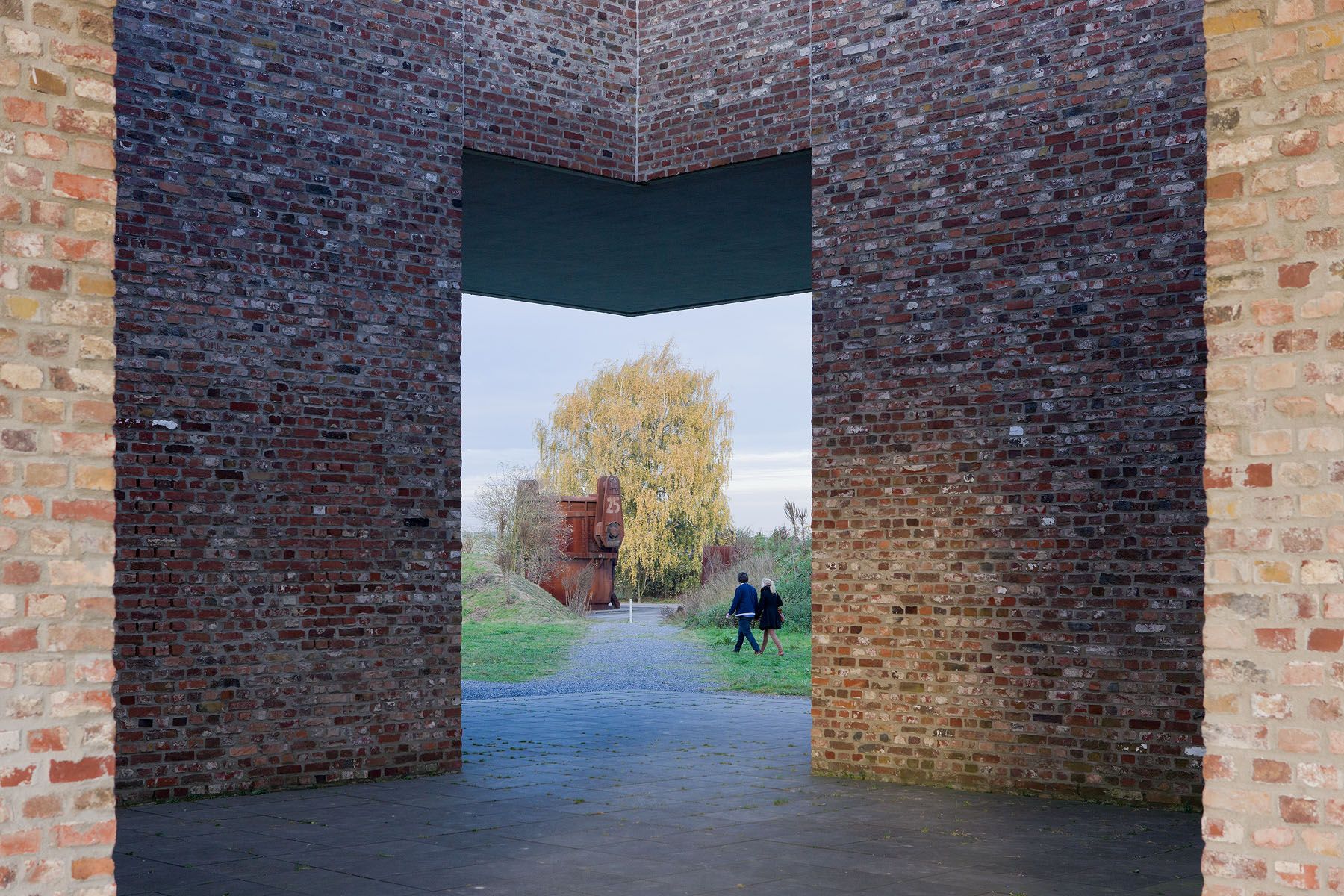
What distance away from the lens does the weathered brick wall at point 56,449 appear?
10.7ft

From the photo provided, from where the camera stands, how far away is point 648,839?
748 centimetres

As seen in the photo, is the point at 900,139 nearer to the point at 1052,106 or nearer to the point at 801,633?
the point at 1052,106

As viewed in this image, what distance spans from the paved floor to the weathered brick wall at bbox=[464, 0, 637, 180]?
4.91 m

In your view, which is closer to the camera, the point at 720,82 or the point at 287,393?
the point at 287,393

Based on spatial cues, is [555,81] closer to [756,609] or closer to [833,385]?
[833,385]

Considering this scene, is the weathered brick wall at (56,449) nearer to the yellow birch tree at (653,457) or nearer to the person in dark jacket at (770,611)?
the person in dark jacket at (770,611)

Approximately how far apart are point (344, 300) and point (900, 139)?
4.09m

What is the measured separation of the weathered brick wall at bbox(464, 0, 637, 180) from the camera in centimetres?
1045

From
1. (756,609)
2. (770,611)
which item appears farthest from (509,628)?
(770,611)

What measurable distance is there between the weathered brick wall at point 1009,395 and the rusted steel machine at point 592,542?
85.5ft

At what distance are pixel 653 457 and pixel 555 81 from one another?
32277 millimetres

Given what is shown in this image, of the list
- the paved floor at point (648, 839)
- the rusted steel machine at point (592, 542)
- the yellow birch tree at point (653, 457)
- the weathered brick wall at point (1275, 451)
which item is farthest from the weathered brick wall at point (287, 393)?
the yellow birch tree at point (653, 457)

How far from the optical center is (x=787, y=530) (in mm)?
34781

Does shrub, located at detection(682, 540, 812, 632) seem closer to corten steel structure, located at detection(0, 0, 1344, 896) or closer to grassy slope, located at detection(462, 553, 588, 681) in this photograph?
grassy slope, located at detection(462, 553, 588, 681)
